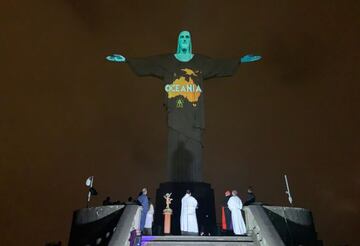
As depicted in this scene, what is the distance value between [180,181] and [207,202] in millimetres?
1591

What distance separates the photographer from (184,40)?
17.3m

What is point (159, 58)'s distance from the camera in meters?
A: 17.2

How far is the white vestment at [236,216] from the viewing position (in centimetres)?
1216

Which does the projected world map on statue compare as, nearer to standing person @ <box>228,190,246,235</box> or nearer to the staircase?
standing person @ <box>228,190,246,235</box>

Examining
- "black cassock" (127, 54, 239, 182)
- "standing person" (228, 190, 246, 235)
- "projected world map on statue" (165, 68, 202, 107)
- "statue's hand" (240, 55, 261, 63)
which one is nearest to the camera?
"standing person" (228, 190, 246, 235)

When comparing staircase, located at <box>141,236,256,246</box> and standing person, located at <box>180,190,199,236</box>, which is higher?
standing person, located at <box>180,190,199,236</box>

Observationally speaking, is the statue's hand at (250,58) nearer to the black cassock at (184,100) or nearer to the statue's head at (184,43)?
the black cassock at (184,100)

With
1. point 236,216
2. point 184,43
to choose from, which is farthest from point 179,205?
point 184,43

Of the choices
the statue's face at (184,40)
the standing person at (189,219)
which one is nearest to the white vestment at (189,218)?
the standing person at (189,219)

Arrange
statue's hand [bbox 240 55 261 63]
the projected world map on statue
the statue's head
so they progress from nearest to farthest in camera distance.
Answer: the projected world map on statue < statue's hand [bbox 240 55 261 63] < the statue's head

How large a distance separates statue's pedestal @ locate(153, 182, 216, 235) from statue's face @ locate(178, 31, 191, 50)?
746cm

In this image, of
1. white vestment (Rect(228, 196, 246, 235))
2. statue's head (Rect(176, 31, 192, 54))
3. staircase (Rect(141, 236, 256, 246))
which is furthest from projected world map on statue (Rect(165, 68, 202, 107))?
staircase (Rect(141, 236, 256, 246))

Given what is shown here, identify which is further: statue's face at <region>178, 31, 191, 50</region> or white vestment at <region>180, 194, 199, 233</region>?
statue's face at <region>178, 31, 191, 50</region>

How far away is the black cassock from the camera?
595 inches
